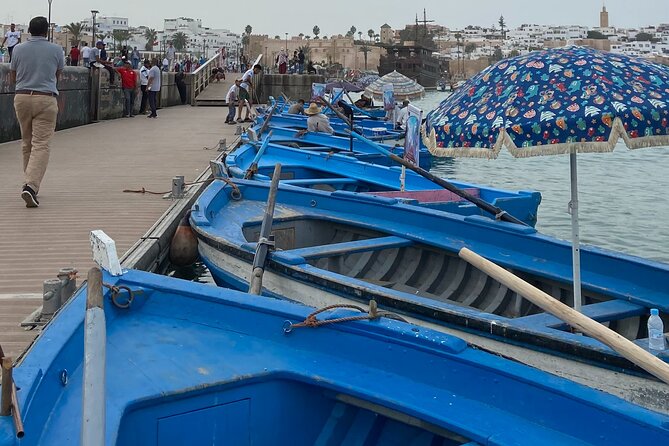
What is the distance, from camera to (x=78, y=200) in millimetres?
8453

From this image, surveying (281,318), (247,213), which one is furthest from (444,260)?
(281,318)

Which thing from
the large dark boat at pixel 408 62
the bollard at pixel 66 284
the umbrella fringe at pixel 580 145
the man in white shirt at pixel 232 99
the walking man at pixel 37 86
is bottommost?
the bollard at pixel 66 284

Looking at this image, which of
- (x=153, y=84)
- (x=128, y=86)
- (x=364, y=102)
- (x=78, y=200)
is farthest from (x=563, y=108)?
(x=364, y=102)

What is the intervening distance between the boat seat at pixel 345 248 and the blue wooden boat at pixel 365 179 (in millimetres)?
981

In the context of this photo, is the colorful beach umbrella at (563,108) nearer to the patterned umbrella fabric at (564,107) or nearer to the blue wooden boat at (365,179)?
the patterned umbrella fabric at (564,107)

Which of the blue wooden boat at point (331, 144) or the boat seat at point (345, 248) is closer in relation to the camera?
the boat seat at point (345, 248)

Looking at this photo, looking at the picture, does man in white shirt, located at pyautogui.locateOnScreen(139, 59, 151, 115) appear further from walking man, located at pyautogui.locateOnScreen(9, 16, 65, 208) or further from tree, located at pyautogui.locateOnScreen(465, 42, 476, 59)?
tree, located at pyautogui.locateOnScreen(465, 42, 476, 59)

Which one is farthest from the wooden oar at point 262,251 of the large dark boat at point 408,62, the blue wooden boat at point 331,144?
the large dark boat at point 408,62

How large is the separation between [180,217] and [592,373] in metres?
5.37

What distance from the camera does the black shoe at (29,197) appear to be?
7672 mm

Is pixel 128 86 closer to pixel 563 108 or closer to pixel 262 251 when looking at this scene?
pixel 262 251

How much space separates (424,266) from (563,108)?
2866 millimetres

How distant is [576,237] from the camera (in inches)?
161

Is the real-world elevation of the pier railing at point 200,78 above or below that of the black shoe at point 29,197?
above
